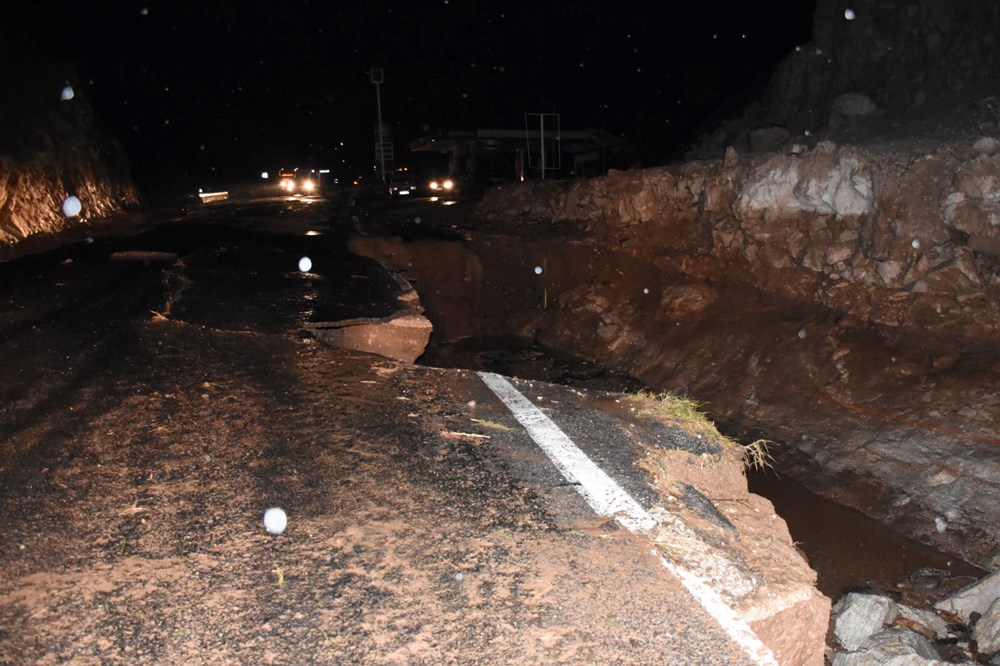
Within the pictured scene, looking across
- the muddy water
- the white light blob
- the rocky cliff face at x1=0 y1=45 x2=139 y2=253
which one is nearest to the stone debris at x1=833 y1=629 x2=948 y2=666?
the muddy water

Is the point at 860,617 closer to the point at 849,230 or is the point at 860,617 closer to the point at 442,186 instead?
the point at 849,230

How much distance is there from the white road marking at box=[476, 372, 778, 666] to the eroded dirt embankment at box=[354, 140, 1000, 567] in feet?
17.2

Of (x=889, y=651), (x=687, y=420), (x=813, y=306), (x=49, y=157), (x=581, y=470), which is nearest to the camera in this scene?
(x=581, y=470)

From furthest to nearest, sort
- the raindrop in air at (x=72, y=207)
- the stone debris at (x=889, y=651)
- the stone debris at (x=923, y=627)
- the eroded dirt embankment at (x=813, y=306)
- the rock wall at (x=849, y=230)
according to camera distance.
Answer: the raindrop in air at (x=72, y=207)
the rock wall at (x=849, y=230)
the eroded dirt embankment at (x=813, y=306)
the stone debris at (x=923, y=627)
the stone debris at (x=889, y=651)

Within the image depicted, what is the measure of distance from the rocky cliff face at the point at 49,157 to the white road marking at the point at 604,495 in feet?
49.3

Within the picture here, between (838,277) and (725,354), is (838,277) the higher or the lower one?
the higher one

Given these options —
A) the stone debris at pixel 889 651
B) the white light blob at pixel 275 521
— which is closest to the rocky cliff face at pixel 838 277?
the stone debris at pixel 889 651

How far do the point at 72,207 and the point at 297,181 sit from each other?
19585 millimetres

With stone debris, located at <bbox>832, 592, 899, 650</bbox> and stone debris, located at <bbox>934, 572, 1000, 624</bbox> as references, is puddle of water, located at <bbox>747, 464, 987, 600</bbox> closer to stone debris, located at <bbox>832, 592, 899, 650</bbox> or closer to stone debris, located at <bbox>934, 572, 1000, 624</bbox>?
stone debris, located at <bbox>934, 572, 1000, 624</bbox>

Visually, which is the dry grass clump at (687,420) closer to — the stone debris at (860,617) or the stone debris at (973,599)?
the stone debris at (860,617)

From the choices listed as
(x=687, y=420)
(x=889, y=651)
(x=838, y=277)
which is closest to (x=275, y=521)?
(x=687, y=420)

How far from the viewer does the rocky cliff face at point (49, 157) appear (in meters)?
17.4

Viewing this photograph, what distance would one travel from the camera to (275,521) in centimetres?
320

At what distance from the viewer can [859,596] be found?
5383 mm
